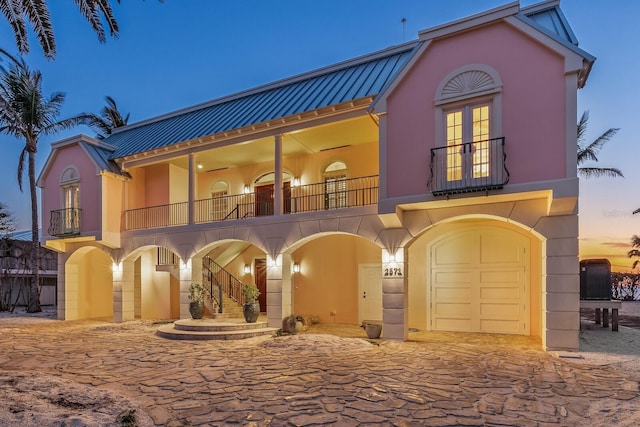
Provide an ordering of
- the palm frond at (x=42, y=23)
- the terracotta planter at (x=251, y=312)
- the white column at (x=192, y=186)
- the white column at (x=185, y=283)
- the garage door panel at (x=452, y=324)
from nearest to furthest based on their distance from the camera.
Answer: the palm frond at (x=42, y=23), the terracotta planter at (x=251, y=312), the garage door panel at (x=452, y=324), the white column at (x=185, y=283), the white column at (x=192, y=186)

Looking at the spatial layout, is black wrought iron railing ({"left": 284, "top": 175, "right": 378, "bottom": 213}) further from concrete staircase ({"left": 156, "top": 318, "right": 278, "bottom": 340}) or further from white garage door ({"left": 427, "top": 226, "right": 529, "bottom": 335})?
concrete staircase ({"left": 156, "top": 318, "right": 278, "bottom": 340})

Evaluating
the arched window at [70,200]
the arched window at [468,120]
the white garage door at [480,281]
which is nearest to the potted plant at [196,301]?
the arched window at [70,200]

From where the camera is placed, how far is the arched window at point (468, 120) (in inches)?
370

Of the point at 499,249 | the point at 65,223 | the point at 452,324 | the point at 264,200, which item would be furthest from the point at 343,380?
the point at 65,223

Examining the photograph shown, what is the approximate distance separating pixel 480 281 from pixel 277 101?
30.1 feet

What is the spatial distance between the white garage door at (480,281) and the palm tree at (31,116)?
19.8 metres

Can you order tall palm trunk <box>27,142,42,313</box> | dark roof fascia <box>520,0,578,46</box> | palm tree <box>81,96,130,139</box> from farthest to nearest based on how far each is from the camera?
palm tree <box>81,96,130,139</box>
tall palm trunk <box>27,142,42,313</box>
dark roof fascia <box>520,0,578,46</box>

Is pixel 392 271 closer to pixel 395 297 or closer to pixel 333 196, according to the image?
pixel 395 297

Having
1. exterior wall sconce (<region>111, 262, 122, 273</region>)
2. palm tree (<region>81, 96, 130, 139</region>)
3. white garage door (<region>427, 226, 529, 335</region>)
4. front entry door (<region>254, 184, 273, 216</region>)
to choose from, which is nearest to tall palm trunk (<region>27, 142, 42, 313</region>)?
palm tree (<region>81, 96, 130, 139</region>)

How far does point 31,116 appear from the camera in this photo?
19.4m

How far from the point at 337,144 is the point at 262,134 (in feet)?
9.91

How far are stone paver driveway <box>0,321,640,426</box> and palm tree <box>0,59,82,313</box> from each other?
10978mm

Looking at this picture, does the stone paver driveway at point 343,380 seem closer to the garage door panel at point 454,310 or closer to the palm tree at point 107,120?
the garage door panel at point 454,310

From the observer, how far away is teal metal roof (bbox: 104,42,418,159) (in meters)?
12.1
